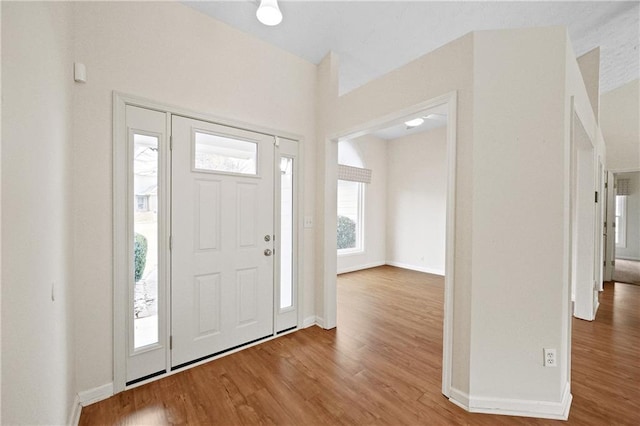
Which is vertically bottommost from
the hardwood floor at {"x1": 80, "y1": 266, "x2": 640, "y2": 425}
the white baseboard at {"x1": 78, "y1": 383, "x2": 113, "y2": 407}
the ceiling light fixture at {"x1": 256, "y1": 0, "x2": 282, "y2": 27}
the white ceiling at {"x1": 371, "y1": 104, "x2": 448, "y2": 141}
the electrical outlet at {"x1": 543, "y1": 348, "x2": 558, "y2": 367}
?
the hardwood floor at {"x1": 80, "y1": 266, "x2": 640, "y2": 425}

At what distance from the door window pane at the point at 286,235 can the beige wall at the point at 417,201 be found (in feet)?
12.1

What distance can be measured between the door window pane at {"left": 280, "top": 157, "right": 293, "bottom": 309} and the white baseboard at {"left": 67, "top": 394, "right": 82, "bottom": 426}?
1.65m

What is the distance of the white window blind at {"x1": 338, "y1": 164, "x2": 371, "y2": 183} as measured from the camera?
5.40 m

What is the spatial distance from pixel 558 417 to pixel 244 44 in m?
3.86

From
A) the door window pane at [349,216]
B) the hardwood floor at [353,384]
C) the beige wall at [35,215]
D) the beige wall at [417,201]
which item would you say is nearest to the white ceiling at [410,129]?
the beige wall at [417,201]

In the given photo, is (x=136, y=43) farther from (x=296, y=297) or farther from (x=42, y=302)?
(x=296, y=297)

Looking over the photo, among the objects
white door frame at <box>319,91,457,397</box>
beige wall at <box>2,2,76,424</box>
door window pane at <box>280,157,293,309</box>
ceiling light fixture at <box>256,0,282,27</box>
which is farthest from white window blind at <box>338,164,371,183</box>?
beige wall at <box>2,2,76,424</box>

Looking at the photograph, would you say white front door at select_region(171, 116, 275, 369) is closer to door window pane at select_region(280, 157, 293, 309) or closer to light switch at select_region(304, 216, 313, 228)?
door window pane at select_region(280, 157, 293, 309)

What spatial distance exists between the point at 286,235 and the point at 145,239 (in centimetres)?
132

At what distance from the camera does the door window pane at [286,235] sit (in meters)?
2.88

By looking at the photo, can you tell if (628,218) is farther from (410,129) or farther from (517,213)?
(517,213)

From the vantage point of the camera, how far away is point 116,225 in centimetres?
191

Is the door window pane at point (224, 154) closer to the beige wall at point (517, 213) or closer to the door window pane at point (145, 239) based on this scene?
the door window pane at point (145, 239)

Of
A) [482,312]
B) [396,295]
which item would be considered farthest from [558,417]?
[396,295]
